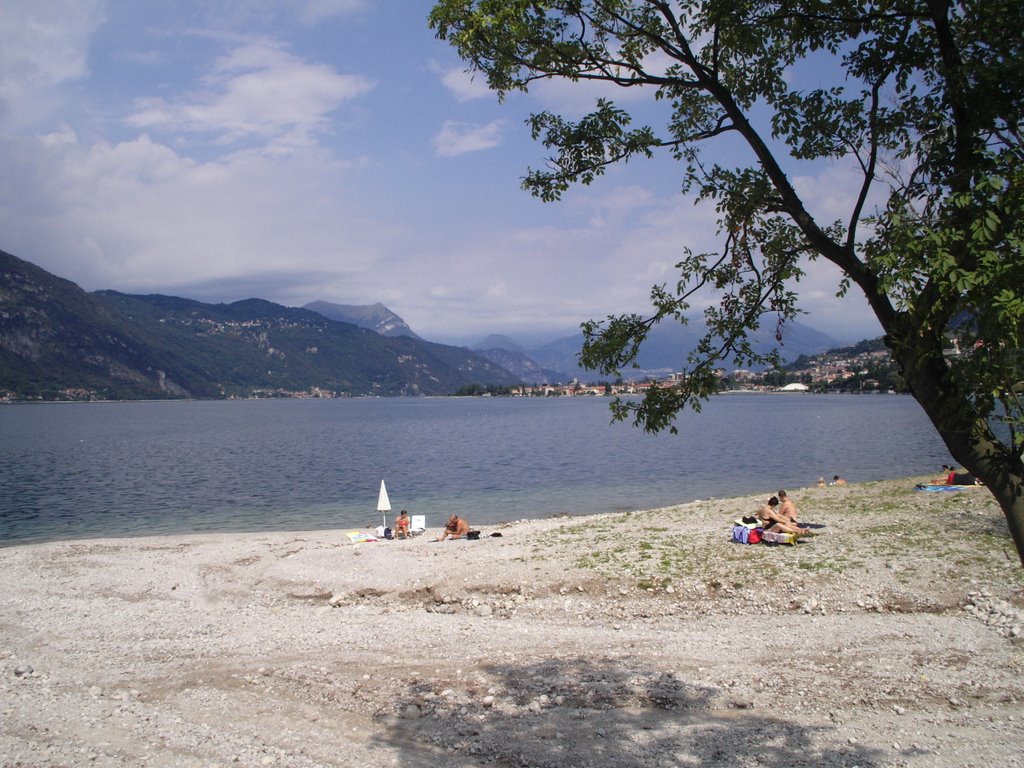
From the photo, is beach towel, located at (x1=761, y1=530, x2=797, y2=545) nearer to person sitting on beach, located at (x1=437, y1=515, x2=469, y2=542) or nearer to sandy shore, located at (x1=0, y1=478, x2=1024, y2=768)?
sandy shore, located at (x1=0, y1=478, x2=1024, y2=768)

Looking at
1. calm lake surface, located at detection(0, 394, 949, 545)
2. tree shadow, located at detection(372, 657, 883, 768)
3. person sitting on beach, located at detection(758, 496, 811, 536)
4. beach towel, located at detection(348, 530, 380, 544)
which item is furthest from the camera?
calm lake surface, located at detection(0, 394, 949, 545)

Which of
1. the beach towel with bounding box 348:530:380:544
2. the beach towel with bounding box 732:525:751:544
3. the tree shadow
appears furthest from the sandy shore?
the beach towel with bounding box 348:530:380:544

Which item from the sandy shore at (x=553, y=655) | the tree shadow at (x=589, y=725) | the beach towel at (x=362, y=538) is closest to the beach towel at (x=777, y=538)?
the sandy shore at (x=553, y=655)

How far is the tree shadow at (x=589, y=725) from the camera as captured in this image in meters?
9.52

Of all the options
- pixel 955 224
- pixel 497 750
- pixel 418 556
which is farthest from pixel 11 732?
pixel 955 224

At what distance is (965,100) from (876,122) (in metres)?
1.10

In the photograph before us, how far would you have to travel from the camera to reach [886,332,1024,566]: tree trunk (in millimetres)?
5715

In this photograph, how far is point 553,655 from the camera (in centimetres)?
1352

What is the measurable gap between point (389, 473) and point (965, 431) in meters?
60.3

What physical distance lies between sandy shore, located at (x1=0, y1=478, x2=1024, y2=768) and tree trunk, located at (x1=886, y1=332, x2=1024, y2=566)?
5.06m

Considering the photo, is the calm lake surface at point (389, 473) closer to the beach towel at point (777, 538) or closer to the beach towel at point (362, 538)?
the beach towel at point (362, 538)

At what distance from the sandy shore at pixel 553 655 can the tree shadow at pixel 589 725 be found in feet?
0.13

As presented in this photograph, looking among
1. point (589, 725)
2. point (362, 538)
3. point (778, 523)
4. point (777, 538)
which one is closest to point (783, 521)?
point (778, 523)

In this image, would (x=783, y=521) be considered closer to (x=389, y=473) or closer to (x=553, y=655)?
(x=553, y=655)
